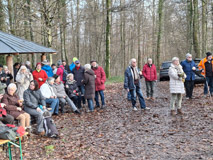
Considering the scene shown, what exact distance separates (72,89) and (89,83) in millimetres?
936

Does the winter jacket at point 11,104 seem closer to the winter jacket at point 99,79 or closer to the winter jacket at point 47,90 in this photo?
the winter jacket at point 47,90

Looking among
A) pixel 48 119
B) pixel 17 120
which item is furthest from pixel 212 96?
pixel 17 120

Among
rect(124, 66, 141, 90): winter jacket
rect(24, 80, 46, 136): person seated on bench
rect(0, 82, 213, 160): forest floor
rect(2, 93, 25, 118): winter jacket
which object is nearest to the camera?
rect(0, 82, 213, 160): forest floor

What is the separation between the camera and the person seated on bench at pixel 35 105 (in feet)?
22.3

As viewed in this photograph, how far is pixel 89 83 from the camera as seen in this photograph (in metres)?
9.13

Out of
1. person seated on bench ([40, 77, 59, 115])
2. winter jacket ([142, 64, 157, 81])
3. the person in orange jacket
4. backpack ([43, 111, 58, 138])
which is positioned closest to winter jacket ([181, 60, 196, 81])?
the person in orange jacket

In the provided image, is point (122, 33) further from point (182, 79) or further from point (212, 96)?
point (182, 79)

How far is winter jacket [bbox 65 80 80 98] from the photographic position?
9.64m

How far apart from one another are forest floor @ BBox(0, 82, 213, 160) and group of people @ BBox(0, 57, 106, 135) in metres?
0.58

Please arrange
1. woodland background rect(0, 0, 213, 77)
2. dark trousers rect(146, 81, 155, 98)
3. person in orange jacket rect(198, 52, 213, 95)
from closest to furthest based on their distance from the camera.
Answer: person in orange jacket rect(198, 52, 213, 95) → dark trousers rect(146, 81, 155, 98) → woodland background rect(0, 0, 213, 77)

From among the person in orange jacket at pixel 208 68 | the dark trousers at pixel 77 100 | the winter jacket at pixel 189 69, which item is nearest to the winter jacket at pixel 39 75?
the dark trousers at pixel 77 100

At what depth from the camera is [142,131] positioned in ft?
21.6

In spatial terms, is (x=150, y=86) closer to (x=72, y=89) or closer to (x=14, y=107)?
(x=72, y=89)

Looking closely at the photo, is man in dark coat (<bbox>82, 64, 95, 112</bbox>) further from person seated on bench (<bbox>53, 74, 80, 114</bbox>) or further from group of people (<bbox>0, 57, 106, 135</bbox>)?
person seated on bench (<bbox>53, 74, 80, 114</bbox>)
